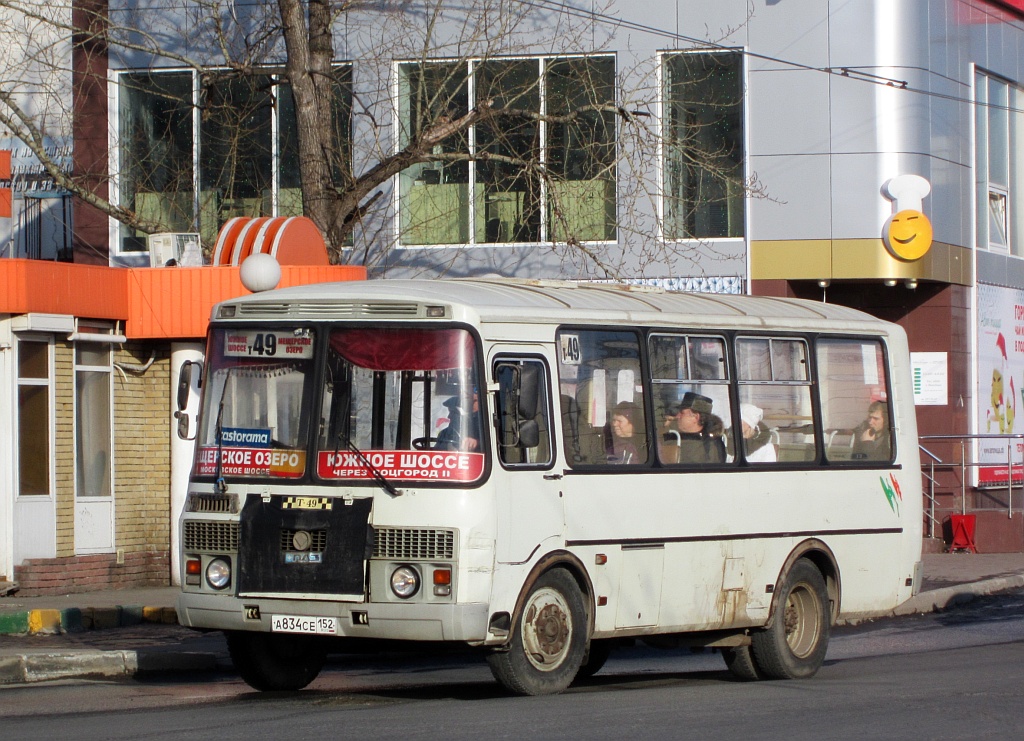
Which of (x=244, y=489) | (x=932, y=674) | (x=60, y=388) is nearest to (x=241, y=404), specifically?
(x=244, y=489)

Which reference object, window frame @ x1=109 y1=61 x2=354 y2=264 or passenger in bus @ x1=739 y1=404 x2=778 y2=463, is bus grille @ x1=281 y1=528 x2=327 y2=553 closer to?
passenger in bus @ x1=739 y1=404 x2=778 y2=463

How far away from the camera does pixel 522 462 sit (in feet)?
31.2

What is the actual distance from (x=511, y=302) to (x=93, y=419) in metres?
9.53

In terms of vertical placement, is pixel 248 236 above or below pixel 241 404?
above

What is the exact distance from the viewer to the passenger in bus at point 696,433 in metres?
10.7

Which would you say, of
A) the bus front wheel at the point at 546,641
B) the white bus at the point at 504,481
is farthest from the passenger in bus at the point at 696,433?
the bus front wheel at the point at 546,641

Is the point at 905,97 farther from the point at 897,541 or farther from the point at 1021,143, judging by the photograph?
the point at 897,541

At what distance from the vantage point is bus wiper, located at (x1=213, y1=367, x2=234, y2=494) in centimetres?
967

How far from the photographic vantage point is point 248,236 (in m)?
17.9

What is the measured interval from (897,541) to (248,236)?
8770 mm

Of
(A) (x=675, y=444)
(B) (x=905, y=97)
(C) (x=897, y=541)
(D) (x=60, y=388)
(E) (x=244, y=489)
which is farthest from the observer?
(B) (x=905, y=97)

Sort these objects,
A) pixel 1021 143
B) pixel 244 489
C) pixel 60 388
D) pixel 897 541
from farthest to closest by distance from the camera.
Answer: pixel 1021 143
pixel 60 388
pixel 897 541
pixel 244 489

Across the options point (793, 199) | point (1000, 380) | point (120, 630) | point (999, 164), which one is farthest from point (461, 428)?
point (999, 164)

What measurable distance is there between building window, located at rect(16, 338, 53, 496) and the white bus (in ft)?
24.6
